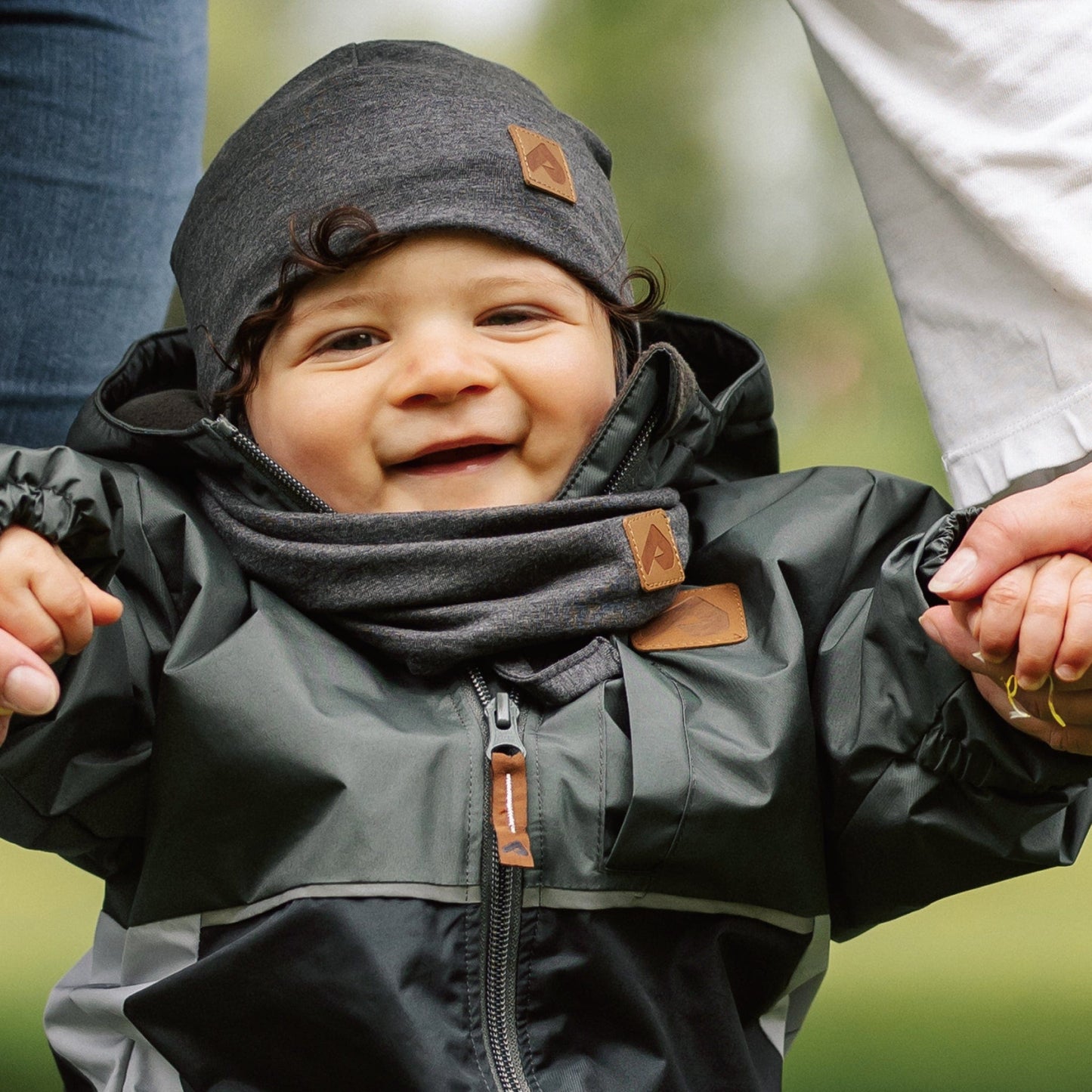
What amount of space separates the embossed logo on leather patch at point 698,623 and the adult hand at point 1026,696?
158 mm

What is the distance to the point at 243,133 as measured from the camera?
1.03m

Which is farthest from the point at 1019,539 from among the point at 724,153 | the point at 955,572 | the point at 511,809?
the point at 724,153

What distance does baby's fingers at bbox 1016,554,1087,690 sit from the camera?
68cm

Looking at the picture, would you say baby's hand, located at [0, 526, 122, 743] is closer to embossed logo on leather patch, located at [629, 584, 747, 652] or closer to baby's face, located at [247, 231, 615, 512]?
baby's face, located at [247, 231, 615, 512]

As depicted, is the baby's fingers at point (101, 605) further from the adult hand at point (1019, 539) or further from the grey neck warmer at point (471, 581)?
the adult hand at point (1019, 539)

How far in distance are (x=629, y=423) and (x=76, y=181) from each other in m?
0.56

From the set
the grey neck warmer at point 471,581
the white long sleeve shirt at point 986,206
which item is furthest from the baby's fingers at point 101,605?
the white long sleeve shirt at point 986,206

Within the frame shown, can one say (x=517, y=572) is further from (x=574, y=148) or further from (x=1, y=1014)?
(x=1, y=1014)

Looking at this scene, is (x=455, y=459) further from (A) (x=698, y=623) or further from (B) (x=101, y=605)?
(B) (x=101, y=605)

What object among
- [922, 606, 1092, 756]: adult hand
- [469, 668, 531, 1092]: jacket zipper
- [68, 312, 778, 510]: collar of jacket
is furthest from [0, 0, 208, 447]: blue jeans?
[922, 606, 1092, 756]: adult hand

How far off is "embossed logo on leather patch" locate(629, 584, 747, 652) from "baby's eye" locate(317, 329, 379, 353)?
235 millimetres

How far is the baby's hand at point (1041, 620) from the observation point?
2.22 ft

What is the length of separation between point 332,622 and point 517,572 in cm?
12

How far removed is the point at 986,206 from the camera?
912 mm
